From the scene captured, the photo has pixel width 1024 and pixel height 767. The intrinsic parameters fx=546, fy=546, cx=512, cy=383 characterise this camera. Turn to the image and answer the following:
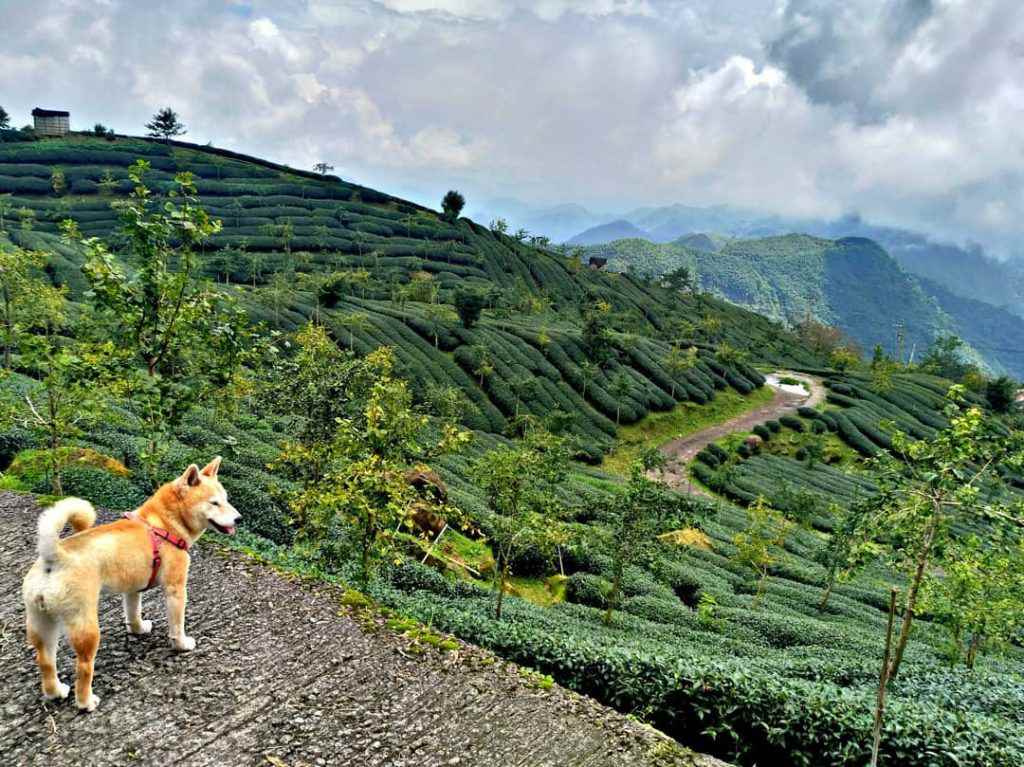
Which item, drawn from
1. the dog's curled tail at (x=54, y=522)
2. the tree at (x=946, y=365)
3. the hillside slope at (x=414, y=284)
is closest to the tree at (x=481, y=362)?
the hillside slope at (x=414, y=284)

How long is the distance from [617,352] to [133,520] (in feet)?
257

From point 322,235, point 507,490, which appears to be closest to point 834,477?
point 507,490

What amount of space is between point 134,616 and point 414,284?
78.7 meters

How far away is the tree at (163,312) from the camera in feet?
30.3

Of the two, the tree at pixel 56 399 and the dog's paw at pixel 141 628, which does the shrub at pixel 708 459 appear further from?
the dog's paw at pixel 141 628

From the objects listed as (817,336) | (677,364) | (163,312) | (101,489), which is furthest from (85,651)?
(817,336)

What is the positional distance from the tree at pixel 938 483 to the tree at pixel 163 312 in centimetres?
1274

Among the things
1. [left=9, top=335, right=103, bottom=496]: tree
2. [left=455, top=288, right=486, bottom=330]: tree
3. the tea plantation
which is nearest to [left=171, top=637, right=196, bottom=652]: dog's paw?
the tea plantation

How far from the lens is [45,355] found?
11.1 metres

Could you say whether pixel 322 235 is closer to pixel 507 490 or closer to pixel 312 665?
pixel 507 490

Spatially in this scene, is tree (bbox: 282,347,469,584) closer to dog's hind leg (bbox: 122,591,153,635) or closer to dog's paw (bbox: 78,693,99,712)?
dog's hind leg (bbox: 122,591,153,635)

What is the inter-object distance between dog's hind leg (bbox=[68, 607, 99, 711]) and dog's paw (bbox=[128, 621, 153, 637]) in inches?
47.5

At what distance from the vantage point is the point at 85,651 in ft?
18.9

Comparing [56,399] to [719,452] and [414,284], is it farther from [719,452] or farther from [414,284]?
[414,284]
